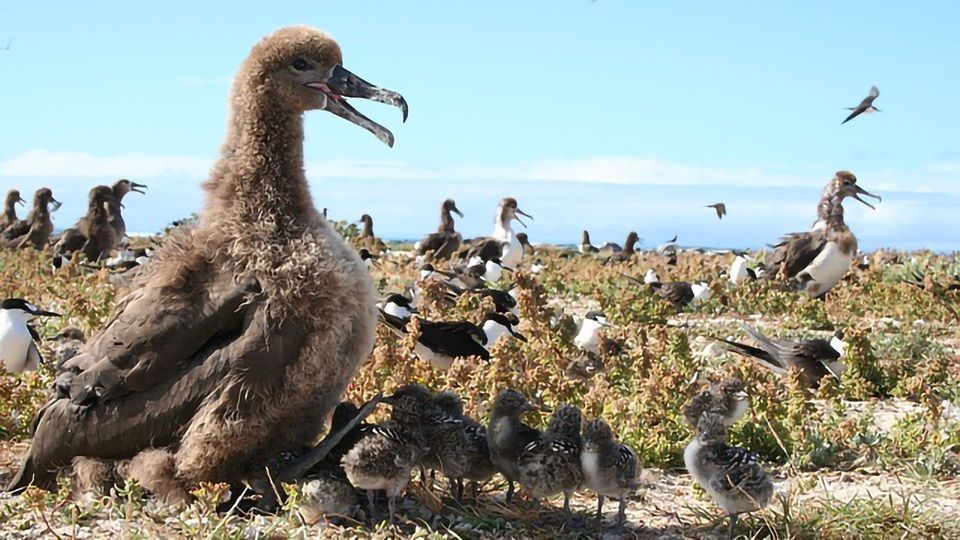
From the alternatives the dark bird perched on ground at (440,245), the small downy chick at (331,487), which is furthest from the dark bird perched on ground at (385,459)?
the dark bird perched on ground at (440,245)

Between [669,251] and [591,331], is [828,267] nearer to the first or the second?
[591,331]

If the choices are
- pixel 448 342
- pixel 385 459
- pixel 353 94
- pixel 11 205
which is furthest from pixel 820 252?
pixel 11 205

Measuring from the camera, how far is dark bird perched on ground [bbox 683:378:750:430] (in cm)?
598

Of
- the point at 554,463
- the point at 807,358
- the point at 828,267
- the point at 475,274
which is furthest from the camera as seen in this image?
the point at 475,274

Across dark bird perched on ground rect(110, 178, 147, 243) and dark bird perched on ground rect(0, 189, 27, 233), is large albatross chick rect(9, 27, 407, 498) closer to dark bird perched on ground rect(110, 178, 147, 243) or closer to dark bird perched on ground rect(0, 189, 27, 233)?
dark bird perched on ground rect(110, 178, 147, 243)

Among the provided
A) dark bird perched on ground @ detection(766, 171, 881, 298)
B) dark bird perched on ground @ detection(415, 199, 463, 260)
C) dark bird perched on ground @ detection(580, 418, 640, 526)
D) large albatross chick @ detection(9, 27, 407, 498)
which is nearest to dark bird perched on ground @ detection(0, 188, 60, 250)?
dark bird perched on ground @ detection(415, 199, 463, 260)

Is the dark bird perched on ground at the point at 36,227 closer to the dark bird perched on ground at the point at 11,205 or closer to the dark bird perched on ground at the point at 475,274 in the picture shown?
the dark bird perched on ground at the point at 11,205

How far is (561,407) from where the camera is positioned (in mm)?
5434

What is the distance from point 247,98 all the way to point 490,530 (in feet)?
7.51

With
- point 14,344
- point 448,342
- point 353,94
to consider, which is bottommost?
point 14,344

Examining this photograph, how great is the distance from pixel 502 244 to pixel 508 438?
658 inches

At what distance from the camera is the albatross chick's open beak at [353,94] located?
17.4 feet

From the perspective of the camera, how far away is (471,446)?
17.6 ft

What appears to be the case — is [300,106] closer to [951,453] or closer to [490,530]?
[490,530]
